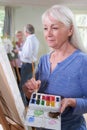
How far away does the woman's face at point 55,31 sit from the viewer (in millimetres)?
956

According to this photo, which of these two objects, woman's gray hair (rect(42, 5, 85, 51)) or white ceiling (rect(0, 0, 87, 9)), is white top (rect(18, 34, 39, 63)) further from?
woman's gray hair (rect(42, 5, 85, 51))

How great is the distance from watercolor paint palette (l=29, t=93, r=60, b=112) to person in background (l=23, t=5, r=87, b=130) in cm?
11

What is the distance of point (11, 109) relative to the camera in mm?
767

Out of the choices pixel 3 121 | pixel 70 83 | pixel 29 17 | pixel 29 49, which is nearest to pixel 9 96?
pixel 3 121

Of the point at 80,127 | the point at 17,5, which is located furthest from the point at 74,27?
the point at 17,5

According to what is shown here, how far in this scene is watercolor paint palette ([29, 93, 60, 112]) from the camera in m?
0.77

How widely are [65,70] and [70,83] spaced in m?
0.06

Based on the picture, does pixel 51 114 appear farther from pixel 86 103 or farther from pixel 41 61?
pixel 41 61

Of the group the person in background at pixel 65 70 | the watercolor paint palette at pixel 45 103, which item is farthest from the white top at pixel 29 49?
the watercolor paint palette at pixel 45 103

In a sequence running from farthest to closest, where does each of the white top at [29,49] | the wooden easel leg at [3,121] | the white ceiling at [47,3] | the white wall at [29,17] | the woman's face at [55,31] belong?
1. the white wall at [29,17]
2. the white ceiling at [47,3]
3. the white top at [29,49]
4. the woman's face at [55,31]
5. the wooden easel leg at [3,121]

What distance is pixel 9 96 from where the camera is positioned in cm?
75

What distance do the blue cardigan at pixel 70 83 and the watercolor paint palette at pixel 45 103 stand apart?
0.52ft

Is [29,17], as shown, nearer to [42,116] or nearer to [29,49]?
[29,49]

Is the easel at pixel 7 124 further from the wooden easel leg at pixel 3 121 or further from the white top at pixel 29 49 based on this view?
the white top at pixel 29 49
